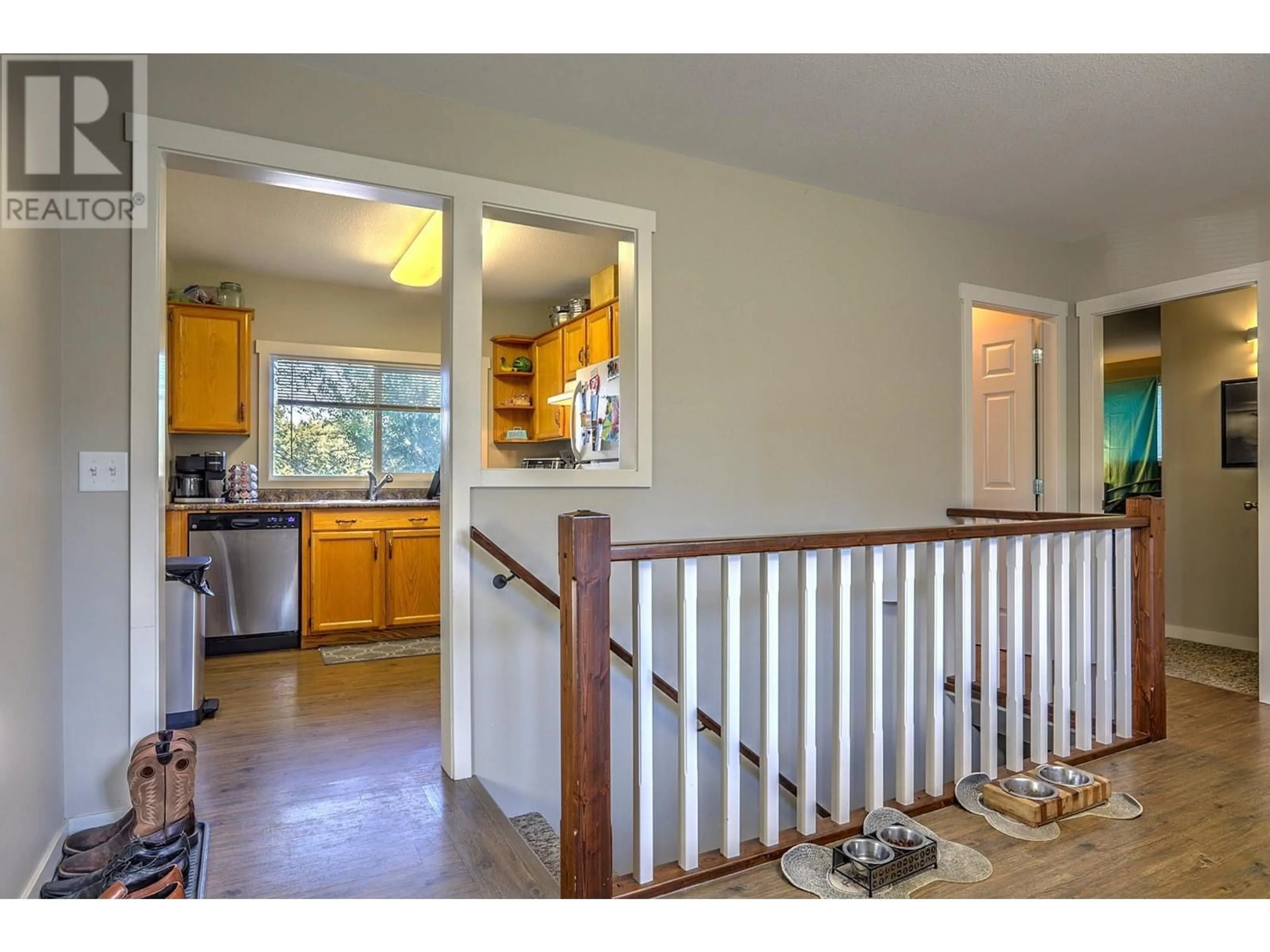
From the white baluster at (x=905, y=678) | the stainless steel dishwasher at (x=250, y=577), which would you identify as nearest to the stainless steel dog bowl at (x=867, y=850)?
the white baluster at (x=905, y=678)

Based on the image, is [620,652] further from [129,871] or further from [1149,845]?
[1149,845]

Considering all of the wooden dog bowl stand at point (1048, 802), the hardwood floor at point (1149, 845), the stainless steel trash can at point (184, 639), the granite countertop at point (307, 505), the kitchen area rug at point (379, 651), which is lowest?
the kitchen area rug at point (379, 651)

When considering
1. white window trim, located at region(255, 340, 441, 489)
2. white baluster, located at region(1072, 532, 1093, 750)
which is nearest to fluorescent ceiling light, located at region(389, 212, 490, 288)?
white window trim, located at region(255, 340, 441, 489)

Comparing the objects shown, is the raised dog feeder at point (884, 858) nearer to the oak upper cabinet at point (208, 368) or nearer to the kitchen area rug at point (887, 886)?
the kitchen area rug at point (887, 886)

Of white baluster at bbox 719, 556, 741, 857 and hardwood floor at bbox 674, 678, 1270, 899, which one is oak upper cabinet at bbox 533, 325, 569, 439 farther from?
hardwood floor at bbox 674, 678, 1270, 899

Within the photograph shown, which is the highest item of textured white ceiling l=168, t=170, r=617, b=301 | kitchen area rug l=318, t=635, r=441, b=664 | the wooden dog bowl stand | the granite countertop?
textured white ceiling l=168, t=170, r=617, b=301

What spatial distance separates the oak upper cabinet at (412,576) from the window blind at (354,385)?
1.00 meters

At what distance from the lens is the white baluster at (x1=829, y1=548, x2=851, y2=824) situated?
196 cm

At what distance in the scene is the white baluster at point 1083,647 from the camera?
254 centimetres

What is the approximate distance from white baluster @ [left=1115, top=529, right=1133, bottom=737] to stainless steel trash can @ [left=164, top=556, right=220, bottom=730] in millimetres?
3753

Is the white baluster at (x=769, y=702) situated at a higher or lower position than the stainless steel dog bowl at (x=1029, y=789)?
higher

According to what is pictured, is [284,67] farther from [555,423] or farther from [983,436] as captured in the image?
[983,436]

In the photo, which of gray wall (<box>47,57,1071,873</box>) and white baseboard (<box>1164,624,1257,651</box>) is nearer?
gray wall (<box>47,57,1071,873</box>)

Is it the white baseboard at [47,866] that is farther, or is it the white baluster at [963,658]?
the white baluster at [963,658]
